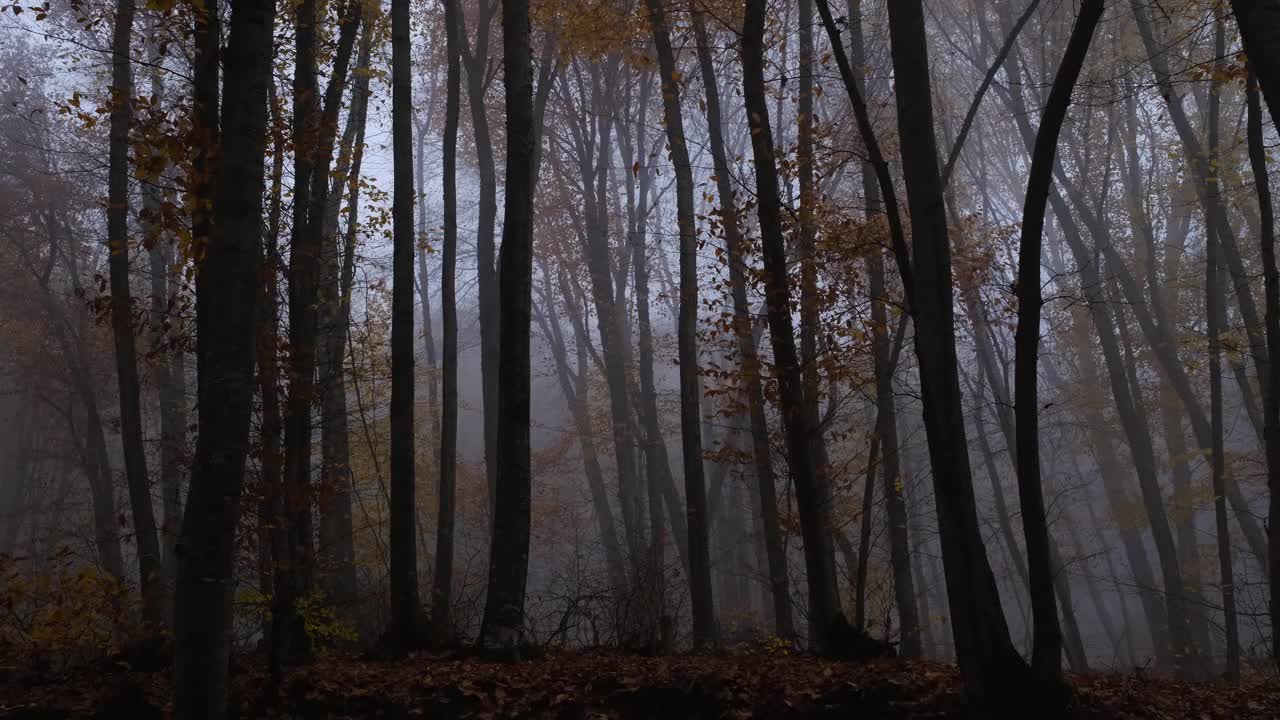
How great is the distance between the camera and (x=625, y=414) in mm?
16453

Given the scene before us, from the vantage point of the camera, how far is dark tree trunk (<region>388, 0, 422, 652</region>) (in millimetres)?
7301

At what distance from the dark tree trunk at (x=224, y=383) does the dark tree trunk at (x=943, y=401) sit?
3266mm

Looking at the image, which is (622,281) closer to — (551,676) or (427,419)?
(427,419)

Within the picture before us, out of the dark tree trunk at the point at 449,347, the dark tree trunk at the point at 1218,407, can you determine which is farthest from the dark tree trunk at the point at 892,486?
the dark tree trunk at the point at 449,347

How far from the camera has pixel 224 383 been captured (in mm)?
3520

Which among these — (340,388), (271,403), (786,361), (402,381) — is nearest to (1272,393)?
(786,361)

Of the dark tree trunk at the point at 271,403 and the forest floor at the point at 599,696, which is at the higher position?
the dark tree trunk at the point at 271,403

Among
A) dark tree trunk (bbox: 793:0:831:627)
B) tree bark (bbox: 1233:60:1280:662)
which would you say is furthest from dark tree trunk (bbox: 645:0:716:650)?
tree bark (bbox: 1233:60:1280:662)

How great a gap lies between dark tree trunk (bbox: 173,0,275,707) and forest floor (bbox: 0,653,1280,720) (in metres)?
1.54

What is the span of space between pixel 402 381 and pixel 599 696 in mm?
3901

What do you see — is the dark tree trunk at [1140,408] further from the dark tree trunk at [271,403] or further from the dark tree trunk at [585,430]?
the dark tree trunk at [271,403]

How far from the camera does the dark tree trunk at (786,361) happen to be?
669cm

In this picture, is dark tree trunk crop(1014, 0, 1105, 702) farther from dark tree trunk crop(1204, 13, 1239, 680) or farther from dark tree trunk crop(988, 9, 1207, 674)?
dark tree trunk crop(988, 9, 1207, 674)

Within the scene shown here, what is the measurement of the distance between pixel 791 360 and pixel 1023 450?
8.52 ft
